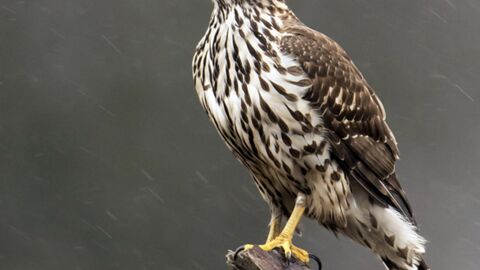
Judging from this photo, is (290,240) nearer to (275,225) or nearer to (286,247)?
(286,247)

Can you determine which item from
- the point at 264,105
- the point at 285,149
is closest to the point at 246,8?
the point at 264,105

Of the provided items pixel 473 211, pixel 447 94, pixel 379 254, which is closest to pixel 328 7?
pixel 447 94

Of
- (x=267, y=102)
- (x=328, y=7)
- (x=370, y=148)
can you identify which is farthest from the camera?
(x=328, y=7)

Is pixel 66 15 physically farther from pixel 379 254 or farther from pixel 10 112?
pixel 379 254

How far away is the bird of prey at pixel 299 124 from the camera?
15.2 ft

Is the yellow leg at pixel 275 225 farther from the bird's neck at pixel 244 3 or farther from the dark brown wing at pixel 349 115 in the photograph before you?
the bird's neck at pixel 244 3

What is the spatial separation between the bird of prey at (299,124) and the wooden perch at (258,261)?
0.07m

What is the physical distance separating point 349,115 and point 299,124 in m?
0.34

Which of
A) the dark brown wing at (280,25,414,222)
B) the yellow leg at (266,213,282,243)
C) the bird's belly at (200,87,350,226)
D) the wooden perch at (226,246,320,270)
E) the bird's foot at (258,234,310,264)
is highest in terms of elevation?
the dark brown wing at (280,25,414,222)

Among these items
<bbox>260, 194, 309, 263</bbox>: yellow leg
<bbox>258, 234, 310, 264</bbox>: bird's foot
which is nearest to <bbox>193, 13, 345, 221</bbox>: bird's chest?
<bbox>260, 194, 309, 263</bbox>: yellow leg

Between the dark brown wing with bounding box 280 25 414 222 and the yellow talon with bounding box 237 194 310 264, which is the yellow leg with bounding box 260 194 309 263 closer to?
the yellow talon with bounding box 237 194 310 264

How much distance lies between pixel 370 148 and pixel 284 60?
57 centimetres

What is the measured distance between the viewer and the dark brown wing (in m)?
4.75

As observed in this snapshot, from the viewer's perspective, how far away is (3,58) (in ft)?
26.1
